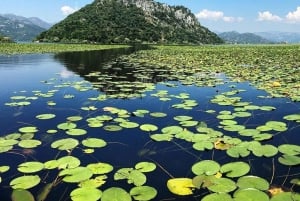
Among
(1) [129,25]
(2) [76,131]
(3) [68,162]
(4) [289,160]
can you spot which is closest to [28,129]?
(2) [76,131]

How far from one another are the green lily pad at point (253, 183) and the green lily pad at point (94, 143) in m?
2.24

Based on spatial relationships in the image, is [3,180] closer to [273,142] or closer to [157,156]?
[157,156]

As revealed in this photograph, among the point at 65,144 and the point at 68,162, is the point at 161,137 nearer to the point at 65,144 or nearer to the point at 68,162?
the point at 65,144

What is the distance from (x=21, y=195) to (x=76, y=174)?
2.16ft

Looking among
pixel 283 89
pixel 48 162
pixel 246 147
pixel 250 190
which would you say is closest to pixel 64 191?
pixel 48 162

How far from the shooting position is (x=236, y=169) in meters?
3.91

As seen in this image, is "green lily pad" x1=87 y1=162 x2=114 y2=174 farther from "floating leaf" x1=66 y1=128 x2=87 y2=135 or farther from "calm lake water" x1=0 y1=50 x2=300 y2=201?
"floating leaf" x1=66 y1=128 x2=87 y2=135

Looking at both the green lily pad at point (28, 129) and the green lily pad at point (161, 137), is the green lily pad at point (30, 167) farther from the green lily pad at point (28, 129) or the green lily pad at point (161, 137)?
the green lily pad at point (161, 137)

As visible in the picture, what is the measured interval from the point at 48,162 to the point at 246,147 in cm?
276

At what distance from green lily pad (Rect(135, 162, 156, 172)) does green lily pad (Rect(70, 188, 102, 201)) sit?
0.79 metres

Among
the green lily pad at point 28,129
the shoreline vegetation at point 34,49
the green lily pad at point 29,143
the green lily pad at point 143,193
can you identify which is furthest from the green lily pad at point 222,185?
the shoreline vegetation at point 34,49

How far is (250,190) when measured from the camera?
3.30 metres

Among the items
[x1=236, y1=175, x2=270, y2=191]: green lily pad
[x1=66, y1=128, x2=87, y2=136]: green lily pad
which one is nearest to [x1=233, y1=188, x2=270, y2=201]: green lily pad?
[x1=236, y1=175, x2=270, y2=191]: green lily pad

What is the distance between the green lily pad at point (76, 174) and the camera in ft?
12.4
